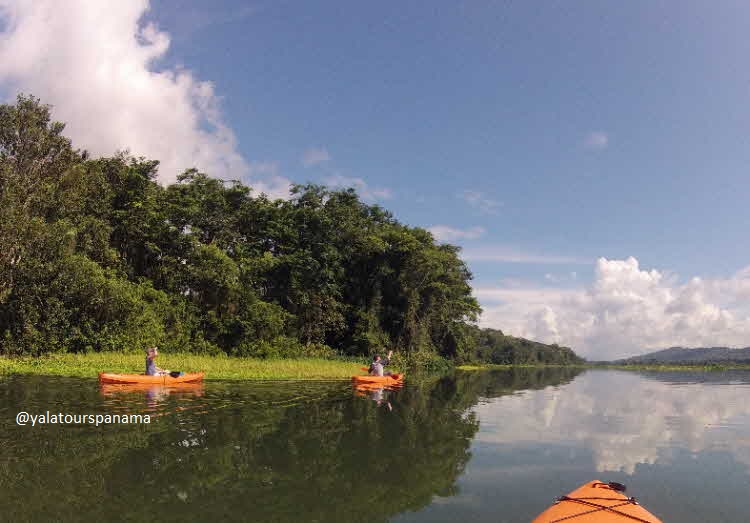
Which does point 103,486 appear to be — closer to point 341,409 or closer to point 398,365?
point 341,409

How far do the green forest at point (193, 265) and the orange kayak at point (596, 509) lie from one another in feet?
87.6

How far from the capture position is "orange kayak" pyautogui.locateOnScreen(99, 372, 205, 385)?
712 inches

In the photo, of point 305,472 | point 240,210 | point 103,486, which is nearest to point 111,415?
point 103,486

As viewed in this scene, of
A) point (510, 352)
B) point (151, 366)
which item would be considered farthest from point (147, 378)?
point (510, 352)

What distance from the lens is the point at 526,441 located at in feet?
38.3

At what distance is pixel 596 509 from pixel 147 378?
17.6 metres

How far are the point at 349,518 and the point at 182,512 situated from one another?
2.12 m

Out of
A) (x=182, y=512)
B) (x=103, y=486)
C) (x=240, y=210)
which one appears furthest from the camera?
(x=240, y=210)

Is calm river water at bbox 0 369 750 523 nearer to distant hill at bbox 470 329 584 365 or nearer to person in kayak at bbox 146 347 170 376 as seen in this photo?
person in kayak at bbox 146 347 170 376

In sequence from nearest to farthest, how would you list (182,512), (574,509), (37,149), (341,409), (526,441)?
(574,509) → (182,512) → (526,441) → (341,409) → (37,149)

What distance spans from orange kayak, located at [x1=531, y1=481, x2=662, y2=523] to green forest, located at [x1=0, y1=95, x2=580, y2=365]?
2669cm

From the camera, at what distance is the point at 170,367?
23.7 metres

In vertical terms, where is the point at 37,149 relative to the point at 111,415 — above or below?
above

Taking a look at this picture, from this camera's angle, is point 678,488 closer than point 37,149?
Yes
